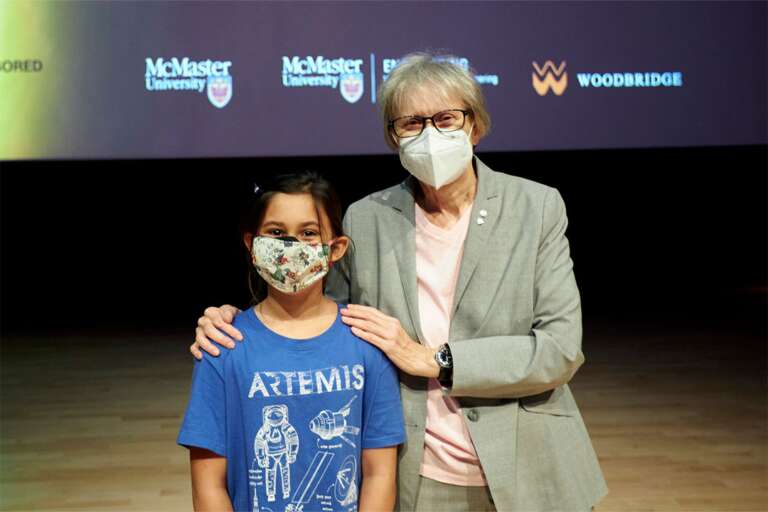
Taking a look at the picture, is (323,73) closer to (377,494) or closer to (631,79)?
(631,79)

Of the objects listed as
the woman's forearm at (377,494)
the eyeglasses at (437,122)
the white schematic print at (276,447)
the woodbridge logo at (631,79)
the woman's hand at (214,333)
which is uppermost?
the woodbridge logo at (631,79)

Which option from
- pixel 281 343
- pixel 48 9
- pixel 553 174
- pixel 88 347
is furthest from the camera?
pixel 553 174

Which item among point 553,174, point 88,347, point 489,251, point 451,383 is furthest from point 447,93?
point 553,174

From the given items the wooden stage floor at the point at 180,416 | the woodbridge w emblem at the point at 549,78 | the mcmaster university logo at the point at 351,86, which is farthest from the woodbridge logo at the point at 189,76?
the wooden stage floor at the point at 180,416

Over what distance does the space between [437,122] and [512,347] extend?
45 cm

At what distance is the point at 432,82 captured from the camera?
59.7 inches

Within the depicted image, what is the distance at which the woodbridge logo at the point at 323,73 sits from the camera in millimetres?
4160

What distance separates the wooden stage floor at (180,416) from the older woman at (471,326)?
1.94 m

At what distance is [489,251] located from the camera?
1535mm

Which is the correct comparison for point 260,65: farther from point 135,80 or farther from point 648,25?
point 648,25

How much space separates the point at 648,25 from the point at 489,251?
10.5ft

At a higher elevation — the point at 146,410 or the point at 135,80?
the point at 135,80

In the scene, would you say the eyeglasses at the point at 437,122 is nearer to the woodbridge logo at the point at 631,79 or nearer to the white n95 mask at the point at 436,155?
the white n95 mask at the point at 436,155

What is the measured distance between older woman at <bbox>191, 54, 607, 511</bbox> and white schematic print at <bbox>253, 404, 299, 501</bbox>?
0.18 meters
